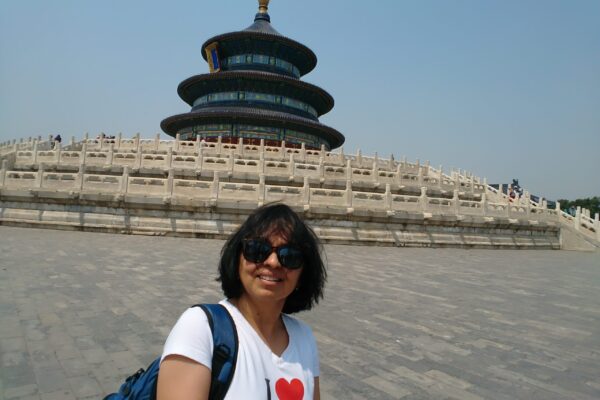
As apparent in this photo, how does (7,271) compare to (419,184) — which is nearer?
(7,271)

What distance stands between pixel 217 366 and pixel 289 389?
403 millimetres

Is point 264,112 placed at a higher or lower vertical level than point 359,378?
higher

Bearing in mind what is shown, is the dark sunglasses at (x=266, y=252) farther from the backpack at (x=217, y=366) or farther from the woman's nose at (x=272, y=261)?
the backpack at (x=217, y=366)

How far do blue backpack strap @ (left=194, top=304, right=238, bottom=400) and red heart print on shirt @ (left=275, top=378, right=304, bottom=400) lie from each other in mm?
284

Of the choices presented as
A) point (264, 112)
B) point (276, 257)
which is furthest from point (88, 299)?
point (264, 112)

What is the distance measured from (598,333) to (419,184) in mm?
18943

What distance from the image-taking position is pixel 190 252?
12.6 m

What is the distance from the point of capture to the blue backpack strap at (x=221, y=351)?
1.62 metres

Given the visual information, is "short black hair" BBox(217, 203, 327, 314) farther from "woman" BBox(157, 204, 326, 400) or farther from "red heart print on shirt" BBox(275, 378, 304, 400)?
"red heart print on shirt" BBox(275, 378, 304, 400)

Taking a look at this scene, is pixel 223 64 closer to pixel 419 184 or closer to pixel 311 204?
pixel 419 184

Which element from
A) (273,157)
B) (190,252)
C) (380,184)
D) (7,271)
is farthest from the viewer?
(273,157)

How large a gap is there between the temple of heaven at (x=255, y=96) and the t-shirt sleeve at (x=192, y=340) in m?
34.9

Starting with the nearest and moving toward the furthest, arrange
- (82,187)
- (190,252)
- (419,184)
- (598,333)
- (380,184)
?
(598,333) → (190,252) → (82,187) → (380,184) → (419,184)

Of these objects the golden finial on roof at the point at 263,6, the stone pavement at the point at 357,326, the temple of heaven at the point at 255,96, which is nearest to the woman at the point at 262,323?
the stone pavement at the point at 357,326
